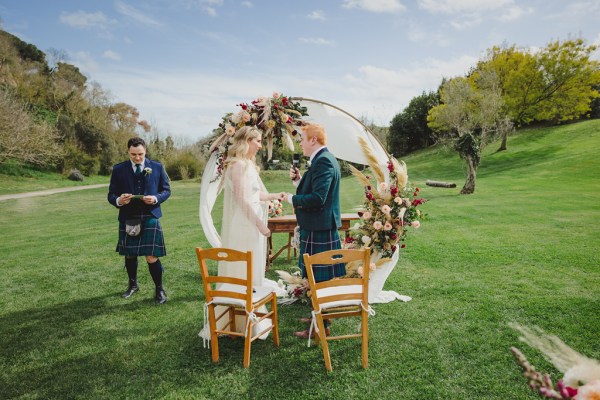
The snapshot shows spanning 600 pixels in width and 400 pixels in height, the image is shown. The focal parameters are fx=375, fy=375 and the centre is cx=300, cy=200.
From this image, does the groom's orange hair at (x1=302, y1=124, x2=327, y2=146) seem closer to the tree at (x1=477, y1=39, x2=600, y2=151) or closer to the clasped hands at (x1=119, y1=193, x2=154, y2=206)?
the clasped hands at (x1=119, y1=193, x2=154, y2=206)

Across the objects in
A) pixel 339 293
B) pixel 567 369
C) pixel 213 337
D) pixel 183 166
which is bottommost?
pixel 213 337

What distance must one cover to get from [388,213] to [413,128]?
41041mm

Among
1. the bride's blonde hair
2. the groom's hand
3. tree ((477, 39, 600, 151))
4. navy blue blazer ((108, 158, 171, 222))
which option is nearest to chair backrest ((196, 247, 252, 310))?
the bride's blonde hair

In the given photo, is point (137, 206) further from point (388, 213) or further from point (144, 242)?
point (388, 213)

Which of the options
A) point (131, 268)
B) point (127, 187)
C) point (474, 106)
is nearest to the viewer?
point (127, 187)

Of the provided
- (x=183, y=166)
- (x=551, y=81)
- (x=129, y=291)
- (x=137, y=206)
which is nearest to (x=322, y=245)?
(x=137, y=206)

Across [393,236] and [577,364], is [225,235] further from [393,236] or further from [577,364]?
[577,364]

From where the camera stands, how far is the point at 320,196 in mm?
4434

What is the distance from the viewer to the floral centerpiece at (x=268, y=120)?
5750 millimetres

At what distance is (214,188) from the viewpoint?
6656 millimetres

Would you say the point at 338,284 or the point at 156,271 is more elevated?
the point at 338,284

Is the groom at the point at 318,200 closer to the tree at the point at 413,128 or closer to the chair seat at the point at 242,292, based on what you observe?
the chair seat at the point at 242,292

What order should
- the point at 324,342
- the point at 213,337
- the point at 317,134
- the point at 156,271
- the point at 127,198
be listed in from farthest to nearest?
the point at 156,271
the point at 127,198
the point at 317,134
the point at 213,337
the point at 324,342

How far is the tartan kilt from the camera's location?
5.89 m
